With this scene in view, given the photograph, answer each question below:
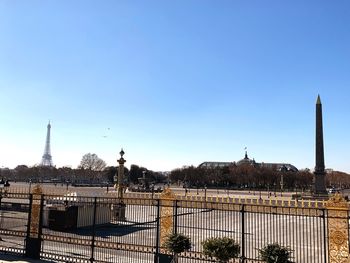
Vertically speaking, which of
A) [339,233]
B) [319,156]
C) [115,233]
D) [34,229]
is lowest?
[115,233]

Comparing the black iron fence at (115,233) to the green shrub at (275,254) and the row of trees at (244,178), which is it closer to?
the green shrub at (275,254)

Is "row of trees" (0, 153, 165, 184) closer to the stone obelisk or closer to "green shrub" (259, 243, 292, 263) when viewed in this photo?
the stone obelisk

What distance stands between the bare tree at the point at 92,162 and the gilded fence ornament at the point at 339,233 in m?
174

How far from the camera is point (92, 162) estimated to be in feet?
600

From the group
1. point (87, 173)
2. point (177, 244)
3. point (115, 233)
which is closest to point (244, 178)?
point (87, 173)

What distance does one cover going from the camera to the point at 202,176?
145875 millimetres

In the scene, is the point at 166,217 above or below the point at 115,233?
above

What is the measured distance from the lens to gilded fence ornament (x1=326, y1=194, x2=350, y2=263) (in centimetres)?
1255

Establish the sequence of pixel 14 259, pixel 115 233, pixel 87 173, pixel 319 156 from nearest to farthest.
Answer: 1. pixel 14 259
2. pixel 115 233
3. pixel 319 156
4. pixel 87 173

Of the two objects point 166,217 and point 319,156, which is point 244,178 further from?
point 166,217

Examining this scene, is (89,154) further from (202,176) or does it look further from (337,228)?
(337,228)

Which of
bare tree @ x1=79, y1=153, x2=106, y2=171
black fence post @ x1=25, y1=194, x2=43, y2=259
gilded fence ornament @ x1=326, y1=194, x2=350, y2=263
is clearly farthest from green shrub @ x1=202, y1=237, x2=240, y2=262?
bare tree @ x1=79, y1=153, x2=106, y2=171

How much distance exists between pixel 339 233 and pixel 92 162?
176 metres

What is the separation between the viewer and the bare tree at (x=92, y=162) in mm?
182375
